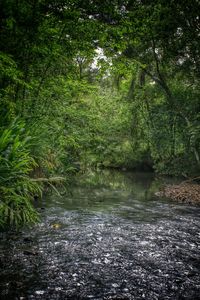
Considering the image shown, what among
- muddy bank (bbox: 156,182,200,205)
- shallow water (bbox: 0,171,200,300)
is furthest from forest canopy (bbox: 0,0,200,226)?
muddy bank (bbox: 156,182,200,205)

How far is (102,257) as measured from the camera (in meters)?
4.73

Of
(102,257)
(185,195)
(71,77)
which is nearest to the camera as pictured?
(102,257)

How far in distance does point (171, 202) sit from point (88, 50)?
5.81 metres

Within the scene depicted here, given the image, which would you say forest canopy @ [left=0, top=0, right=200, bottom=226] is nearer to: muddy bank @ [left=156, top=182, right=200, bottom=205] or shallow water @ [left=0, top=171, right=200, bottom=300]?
shallow water @ [left=0, top=171, right=200, bottom=300]

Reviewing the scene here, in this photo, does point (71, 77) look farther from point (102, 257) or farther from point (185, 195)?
point (102, 257)

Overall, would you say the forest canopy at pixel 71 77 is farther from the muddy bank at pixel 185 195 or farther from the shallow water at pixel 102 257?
the muddy bank at pixel 185 195

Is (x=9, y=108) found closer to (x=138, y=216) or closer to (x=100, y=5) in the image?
(x=100, y=5)

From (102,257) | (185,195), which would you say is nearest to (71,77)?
(185,195)

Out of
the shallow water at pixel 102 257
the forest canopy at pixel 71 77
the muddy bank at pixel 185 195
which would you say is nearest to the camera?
the shallow water at pixel 102 257

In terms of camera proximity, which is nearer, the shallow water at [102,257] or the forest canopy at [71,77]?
the shallow water at [102,257]

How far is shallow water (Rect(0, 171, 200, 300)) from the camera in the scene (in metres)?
3.65

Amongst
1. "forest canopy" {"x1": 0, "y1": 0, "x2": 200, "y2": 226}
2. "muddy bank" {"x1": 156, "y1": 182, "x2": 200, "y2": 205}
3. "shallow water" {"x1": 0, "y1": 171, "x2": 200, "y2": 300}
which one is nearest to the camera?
"shallow water" {"x1": 0, "y1": 171, "x2": 200, "y2": 300}

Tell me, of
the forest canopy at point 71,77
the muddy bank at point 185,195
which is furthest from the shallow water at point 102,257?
the muddy bank at point 185,195

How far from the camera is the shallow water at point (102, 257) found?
365cm
